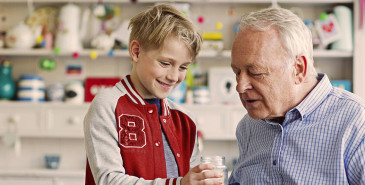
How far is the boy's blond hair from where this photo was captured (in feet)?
5.17

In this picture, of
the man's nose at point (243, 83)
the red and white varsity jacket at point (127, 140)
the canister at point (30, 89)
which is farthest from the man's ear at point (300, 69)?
the canister at point (30, 89)

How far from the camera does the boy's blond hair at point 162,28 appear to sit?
5.17 ft

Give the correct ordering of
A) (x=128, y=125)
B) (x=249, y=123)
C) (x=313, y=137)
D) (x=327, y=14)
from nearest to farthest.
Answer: (x=313, y=137) → (x=128, y=125) → (x=249, y=123) → (x=327, y=14)

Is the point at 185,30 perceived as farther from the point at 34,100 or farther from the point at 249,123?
the point at 34,100

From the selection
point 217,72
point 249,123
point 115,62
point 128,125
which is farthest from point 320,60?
point 128,125

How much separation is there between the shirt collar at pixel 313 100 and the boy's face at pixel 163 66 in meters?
0.36

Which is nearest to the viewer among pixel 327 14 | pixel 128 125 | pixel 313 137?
pixel 313 137

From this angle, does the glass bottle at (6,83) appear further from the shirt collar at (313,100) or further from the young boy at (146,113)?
the shirt collar at (313,100)

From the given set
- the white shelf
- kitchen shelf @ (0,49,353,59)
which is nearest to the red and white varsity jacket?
kitchen shelf @ (0,49,353,59)

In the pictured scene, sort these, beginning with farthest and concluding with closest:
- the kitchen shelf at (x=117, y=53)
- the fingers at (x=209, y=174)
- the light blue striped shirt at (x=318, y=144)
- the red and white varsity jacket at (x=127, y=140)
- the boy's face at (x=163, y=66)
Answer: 1. the kitchen shelf at (x=117, y=53)
2. the boy's face at (x=163, y=66)
3. the red and white varsity jacket at (x=127, y=140)
4. the light blue striped shirt at (x=318, y=144)
5. the fingers at (x=209, y=174)

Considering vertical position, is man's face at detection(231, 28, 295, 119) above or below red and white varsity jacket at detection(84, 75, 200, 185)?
above

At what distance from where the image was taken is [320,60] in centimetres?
389

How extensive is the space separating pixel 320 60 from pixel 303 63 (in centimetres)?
255

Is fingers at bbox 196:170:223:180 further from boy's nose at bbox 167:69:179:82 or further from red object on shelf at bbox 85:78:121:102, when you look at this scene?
red object on shelf at bbox 85:78:121:102
